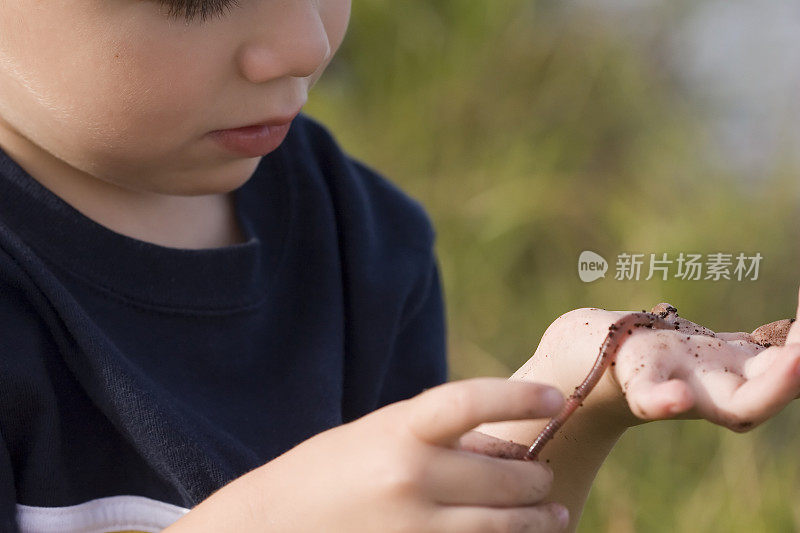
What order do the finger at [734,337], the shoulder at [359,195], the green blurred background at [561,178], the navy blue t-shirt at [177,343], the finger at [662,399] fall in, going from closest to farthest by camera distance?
1. the finger at [662,399]
2. the finger at [734,337]
3. the navy blue t-shirt at [177,343]
4. the shoulder at [359,195]
5. the green blurred background at [561,178]

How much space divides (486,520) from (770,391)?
15 centimetres

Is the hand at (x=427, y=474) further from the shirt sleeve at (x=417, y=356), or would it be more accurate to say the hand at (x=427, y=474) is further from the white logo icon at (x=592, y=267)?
the shirt sleeve at (x=417, y=356)

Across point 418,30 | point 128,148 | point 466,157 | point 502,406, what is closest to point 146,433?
point 128,148

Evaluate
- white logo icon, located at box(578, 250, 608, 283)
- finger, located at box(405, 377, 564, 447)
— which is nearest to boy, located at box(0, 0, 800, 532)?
finger, located at box(405, 377, 564, 447)

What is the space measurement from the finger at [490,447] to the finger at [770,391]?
0.39ft

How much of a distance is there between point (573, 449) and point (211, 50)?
0.36 m

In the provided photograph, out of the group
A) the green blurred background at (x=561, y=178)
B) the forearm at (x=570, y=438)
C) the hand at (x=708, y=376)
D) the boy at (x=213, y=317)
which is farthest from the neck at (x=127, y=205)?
the green blurred background at (x=561, y=178)

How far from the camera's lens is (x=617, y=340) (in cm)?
53

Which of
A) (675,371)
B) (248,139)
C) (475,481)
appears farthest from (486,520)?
(248,139)

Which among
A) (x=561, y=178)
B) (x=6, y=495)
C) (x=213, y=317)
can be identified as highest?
(x=561, y=178)

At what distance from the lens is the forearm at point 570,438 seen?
0.62m

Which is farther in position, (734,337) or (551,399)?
(734,337)

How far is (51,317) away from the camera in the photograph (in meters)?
0.67

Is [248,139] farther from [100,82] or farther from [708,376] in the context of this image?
[708,376]
